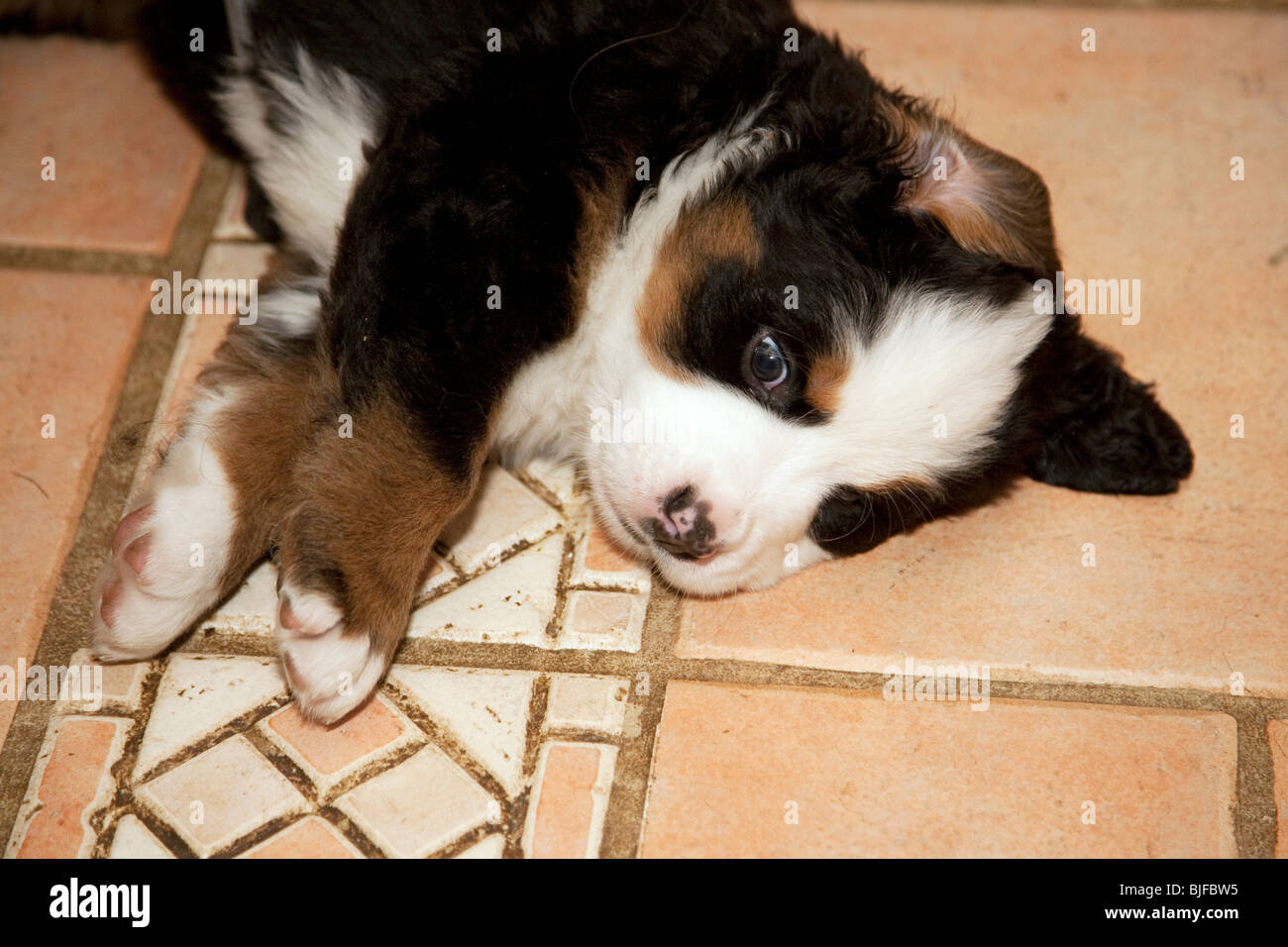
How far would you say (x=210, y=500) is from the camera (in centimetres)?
204

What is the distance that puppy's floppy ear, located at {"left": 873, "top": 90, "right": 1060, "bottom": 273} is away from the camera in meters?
2.06

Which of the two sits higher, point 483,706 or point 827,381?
point 827,381

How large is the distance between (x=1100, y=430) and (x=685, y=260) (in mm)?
861

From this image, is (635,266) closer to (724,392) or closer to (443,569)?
(724,392)

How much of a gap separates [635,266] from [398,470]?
21.0 inches

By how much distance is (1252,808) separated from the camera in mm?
2051

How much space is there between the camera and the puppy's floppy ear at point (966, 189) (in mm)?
2057

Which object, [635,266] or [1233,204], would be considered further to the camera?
[1233,204]

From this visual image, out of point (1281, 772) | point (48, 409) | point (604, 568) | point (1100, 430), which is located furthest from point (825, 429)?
point (48, 409)

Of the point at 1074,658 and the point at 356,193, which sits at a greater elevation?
the point at 356,193

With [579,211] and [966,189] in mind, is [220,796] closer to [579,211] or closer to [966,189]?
[579,211]

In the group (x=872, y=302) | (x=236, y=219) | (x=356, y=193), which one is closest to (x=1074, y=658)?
(x=872, y=302)

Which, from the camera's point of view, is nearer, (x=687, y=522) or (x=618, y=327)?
(x=687, y=522)

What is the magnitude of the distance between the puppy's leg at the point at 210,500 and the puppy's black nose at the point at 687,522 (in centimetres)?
61
